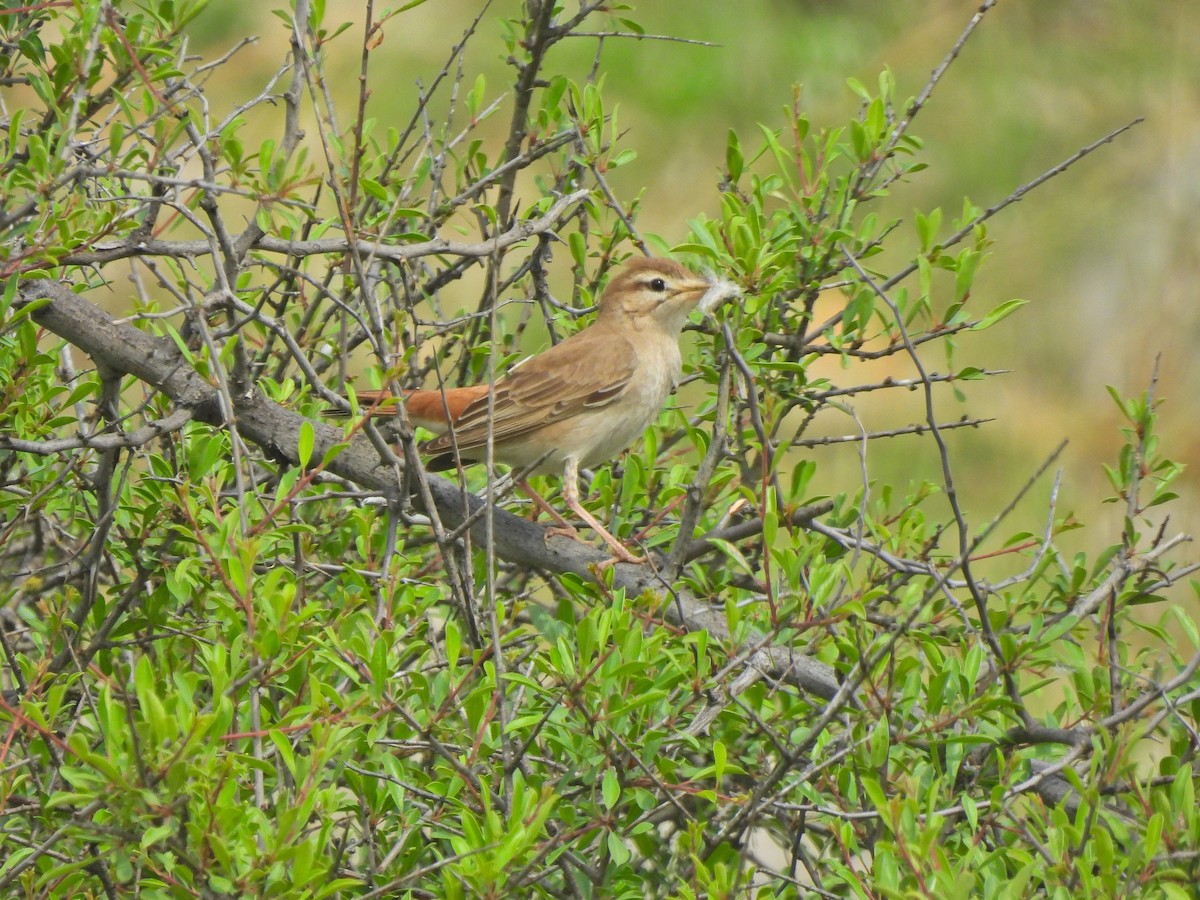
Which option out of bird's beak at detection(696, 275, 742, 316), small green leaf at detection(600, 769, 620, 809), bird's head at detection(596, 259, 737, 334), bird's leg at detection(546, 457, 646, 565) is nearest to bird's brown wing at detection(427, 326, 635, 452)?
bird's head at detection(596, 259, 737, 334)

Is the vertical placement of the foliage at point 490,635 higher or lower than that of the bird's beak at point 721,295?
lower

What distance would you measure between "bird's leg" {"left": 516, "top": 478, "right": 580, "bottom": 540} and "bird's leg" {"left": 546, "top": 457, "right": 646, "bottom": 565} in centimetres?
3

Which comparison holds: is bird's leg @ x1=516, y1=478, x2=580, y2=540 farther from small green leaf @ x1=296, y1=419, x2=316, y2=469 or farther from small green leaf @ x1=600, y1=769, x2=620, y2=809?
small green leaf @ x1=600, y1=769, x2=620, y2=809

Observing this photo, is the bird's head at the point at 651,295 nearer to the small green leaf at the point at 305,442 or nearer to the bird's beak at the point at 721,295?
the bird's beak at the point at 721,295

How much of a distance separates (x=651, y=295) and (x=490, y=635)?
6.25ft

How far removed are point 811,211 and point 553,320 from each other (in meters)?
0.78

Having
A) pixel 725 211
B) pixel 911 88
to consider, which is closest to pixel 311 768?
pixel 725 211

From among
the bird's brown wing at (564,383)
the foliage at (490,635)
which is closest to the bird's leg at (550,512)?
the foliage at (490,635)

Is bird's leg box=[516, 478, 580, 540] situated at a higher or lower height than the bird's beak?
lower

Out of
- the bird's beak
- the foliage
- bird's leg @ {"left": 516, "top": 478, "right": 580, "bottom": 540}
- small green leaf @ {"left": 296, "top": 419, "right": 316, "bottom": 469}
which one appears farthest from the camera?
bird's leg @ {"left": 516, "top": 478, "right": 580, "bottom": 540}

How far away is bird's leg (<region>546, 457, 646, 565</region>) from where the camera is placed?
329 centimetres

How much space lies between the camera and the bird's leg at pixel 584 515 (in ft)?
10.8

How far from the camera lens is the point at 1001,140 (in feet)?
40.6

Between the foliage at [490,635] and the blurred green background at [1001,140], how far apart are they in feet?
20.7
